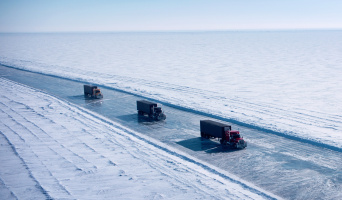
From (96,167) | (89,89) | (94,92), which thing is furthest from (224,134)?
(89,89)

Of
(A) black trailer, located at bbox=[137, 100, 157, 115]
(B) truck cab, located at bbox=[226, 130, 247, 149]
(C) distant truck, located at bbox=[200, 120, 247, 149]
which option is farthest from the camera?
(A) black trailer, located at bbox=[137, 100, 157, 115]

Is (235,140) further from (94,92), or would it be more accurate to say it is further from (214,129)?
(94,92)

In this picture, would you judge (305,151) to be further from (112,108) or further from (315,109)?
(112,108)

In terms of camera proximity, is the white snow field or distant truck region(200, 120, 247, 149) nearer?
the white snow field

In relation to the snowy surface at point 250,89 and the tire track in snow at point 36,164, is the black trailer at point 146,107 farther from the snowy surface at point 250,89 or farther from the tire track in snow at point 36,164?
the tire track in snow at point 36,164

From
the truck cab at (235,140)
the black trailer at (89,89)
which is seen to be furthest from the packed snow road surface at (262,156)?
the black trailer at (89,89)

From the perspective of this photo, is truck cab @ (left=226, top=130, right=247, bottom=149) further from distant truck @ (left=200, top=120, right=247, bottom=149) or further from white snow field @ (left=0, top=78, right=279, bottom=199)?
white snow field @ (left=0, top=78, right=279, bottom=199)

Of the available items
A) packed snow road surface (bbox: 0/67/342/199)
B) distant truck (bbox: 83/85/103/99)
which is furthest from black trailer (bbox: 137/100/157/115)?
distant truck (bbox: 83/85/103/99)
